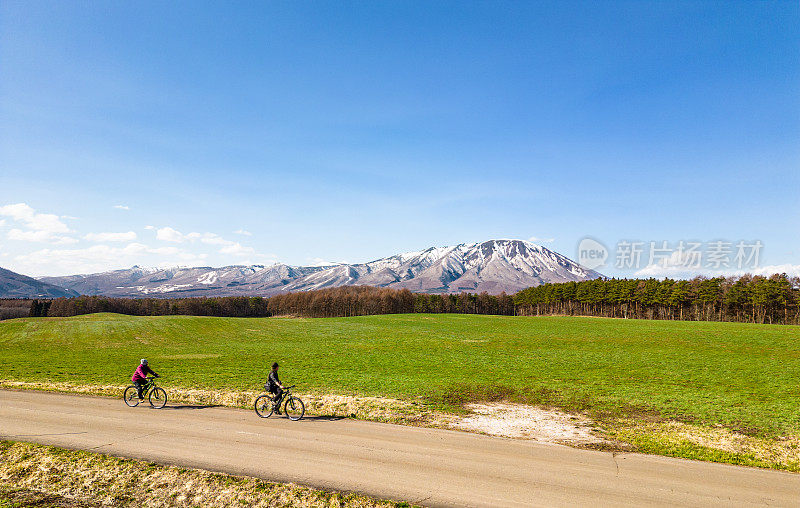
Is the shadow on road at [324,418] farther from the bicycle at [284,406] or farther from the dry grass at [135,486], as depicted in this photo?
the dry grass at [135,486]

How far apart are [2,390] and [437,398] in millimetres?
29546

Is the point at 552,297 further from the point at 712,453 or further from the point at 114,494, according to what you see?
the point at 114,494

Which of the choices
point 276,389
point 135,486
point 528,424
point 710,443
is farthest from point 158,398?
point 710,443

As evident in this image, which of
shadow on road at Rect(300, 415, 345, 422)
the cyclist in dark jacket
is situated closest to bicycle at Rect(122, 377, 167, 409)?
the cyclist in dark jacket

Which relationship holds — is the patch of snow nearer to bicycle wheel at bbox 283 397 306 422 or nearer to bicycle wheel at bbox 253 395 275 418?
bicycle wheel at bbox 283 397 306 422

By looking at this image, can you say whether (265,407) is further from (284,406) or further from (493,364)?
(493,364)

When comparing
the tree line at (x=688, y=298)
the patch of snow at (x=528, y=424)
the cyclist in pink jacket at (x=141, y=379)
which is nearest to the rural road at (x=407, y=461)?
the patch of snow at (x=528, y=424)

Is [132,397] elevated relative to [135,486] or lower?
lower

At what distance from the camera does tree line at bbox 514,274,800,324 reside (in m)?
106

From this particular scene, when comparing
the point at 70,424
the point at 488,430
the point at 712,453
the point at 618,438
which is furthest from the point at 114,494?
the point at 712,453

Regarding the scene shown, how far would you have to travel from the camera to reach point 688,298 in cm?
11906

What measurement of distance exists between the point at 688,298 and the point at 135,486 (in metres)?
141

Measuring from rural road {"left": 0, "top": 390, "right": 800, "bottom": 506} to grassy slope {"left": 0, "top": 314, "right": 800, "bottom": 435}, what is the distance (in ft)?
24.9

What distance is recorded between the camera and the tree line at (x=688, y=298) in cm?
10581
